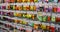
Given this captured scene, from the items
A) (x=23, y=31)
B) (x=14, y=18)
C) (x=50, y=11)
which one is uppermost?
(x=50, y=11)

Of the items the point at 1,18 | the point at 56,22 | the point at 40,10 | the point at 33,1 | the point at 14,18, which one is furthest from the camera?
the point at 1,18

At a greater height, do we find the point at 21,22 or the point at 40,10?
the point at 40,10

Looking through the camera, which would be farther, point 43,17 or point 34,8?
point 34,8

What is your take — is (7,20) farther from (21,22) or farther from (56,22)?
(56,22)

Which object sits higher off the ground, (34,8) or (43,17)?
(34,8)

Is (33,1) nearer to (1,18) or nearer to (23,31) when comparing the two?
(23,31)

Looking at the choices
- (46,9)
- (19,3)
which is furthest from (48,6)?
(19,3)

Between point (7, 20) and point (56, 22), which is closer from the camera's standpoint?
point (56, 22)

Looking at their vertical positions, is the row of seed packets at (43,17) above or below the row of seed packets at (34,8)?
below

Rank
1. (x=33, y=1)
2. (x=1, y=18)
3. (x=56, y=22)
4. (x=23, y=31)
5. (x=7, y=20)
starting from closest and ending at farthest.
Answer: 1. (x=56, y=22)
2. (x=33, y=1)
3. (x=23, y=31)
4. (x=7, y=20)
5. (x=1, y=18)

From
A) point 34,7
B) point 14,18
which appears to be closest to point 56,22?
point 34,7

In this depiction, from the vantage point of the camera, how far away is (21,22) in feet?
8.25

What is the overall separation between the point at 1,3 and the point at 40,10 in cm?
129

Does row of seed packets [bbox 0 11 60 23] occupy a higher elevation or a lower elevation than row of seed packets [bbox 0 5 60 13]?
lower
